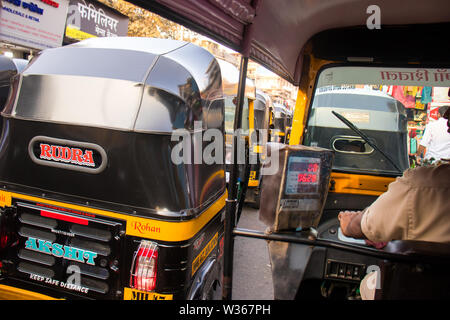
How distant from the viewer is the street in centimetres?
382

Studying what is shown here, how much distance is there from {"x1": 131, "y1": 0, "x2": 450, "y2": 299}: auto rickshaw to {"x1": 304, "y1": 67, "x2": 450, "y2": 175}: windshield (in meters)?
0.02

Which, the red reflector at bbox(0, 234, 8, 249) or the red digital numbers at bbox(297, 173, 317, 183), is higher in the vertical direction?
the red digital numbers at bbox(297, 173, 317, 183)

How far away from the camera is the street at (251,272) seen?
12.5ft

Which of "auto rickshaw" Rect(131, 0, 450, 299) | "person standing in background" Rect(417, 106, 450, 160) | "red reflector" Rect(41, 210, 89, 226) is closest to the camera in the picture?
"auto rickshaw" Rect(131, 0, 450, 299)

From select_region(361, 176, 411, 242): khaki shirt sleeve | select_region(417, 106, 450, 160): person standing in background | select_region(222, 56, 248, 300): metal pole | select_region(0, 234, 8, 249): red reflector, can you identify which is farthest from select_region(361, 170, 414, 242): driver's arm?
select_region(417, 106, 450, 160): person standing in background

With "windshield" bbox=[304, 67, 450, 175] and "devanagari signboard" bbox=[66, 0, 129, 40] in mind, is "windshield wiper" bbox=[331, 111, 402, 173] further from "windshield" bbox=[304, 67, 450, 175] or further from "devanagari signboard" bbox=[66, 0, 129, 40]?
"devanagari signboard" bbox=[66, 0, 129, 40]

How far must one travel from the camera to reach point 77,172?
2137 mm

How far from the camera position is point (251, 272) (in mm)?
4410

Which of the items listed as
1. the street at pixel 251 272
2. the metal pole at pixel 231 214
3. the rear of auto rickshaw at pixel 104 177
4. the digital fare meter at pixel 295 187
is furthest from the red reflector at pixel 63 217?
the street at pixel 251 272

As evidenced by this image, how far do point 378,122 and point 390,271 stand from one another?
6.16 ft
